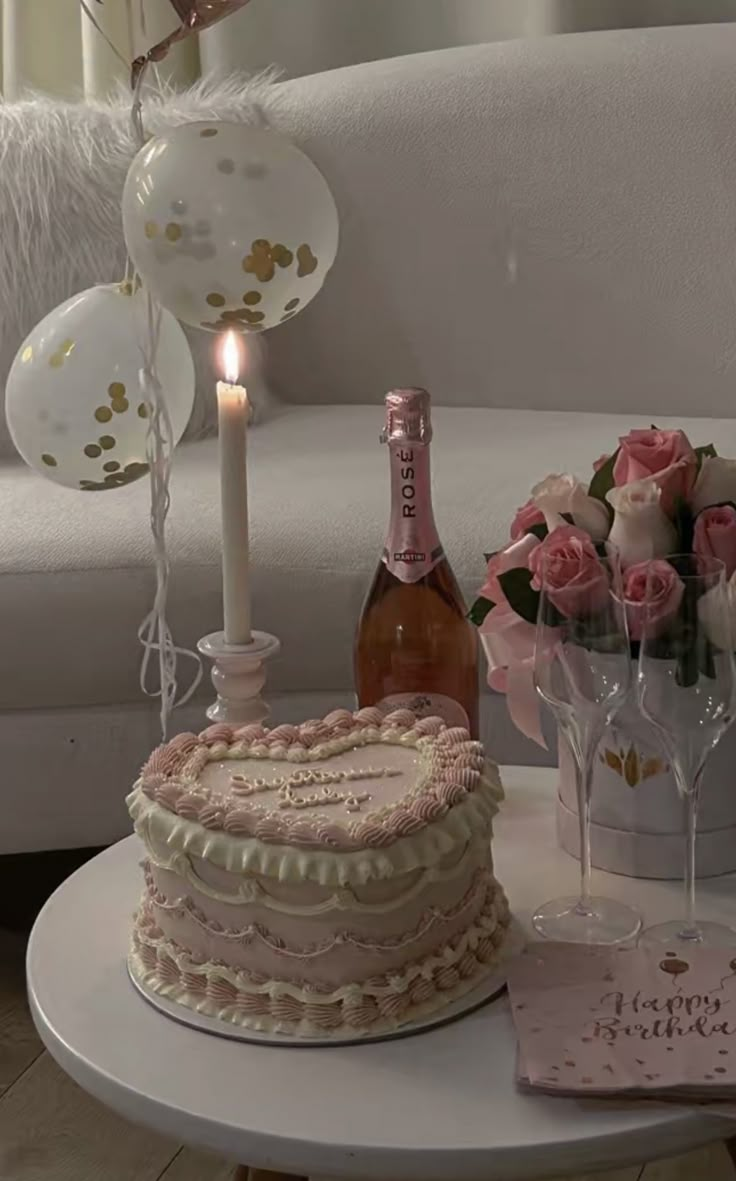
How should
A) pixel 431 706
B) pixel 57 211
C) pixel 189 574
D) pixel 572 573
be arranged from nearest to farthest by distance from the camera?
pixel 572 573 < pixel 431 706 < pixel 189 574 < pixel 57 211

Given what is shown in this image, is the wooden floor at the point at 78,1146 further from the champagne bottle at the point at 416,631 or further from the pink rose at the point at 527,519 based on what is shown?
the pink rose at the point at 527,519

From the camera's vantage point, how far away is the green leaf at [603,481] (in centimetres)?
97

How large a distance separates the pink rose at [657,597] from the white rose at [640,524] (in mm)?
70

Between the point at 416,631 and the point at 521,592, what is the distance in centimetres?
17

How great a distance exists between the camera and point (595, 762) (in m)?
0.94

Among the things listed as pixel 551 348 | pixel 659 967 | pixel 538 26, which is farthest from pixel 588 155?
pixel 659 967

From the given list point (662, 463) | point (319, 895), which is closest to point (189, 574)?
point (662, 463)

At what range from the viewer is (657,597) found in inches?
31.8

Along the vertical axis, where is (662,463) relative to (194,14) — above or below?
below

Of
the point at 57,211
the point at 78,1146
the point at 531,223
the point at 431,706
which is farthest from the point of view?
the point at 531,223

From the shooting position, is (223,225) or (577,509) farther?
(223,225)

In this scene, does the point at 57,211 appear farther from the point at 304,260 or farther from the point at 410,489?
the point at 410,489

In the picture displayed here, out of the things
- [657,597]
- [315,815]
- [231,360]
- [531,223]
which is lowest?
[315,815]

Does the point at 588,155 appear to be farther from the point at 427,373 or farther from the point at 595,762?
the point at 595,762
